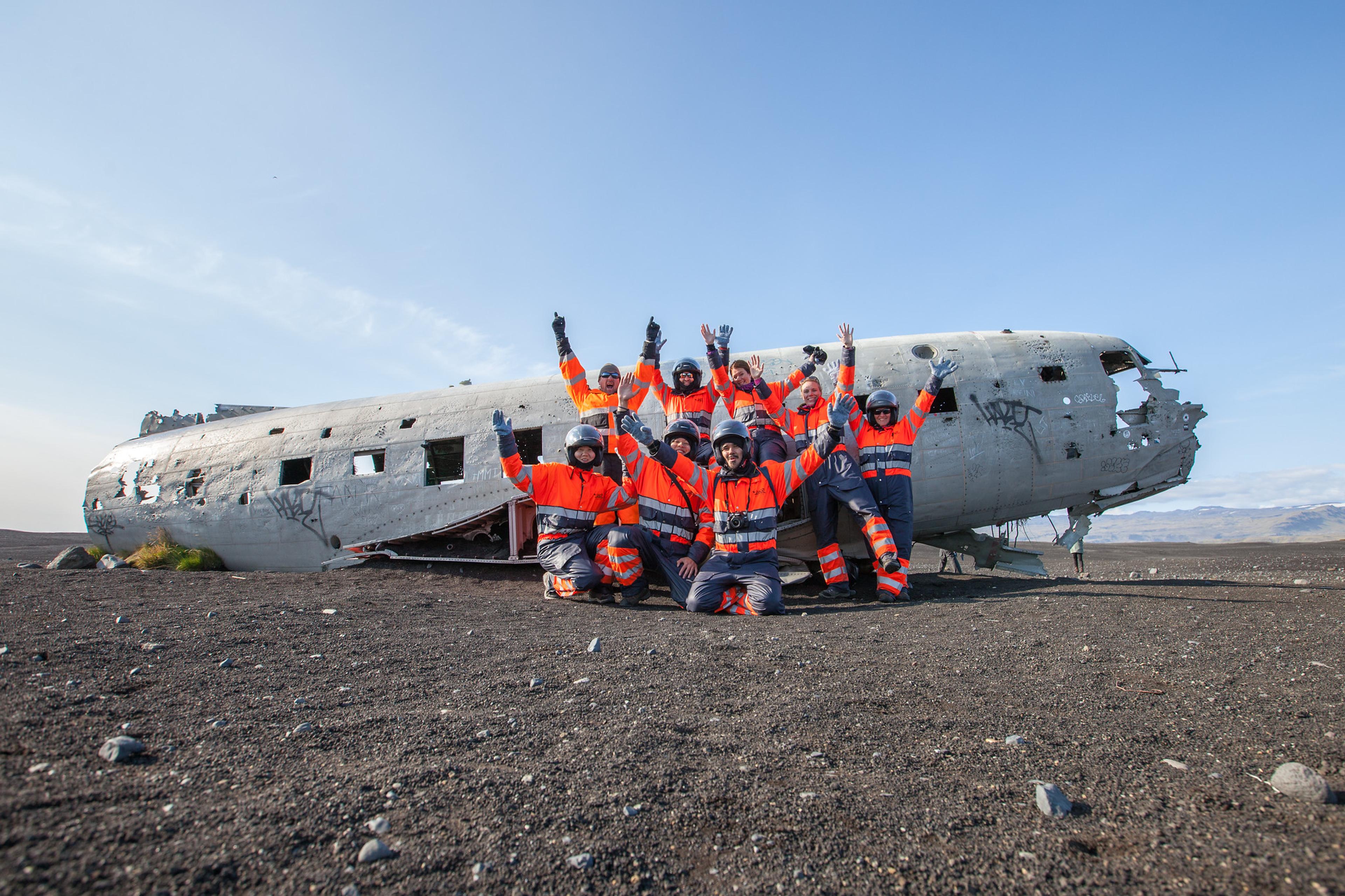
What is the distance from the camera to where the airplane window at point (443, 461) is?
10.7 meters

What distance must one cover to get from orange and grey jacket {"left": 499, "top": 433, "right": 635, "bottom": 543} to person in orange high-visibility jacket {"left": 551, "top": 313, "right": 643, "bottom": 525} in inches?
21.9

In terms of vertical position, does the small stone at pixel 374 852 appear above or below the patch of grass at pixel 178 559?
below

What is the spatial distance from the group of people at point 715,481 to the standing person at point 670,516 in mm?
17

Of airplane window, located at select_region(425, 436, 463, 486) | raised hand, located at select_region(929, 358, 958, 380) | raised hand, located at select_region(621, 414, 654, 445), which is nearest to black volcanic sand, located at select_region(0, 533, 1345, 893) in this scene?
raised hand, located at select_region(621, 414, 654, 445)

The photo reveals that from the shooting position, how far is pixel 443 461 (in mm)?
11141

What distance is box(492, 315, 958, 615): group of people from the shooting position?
7117 millimetres

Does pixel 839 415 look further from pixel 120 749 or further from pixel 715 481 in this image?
pixel 120 749

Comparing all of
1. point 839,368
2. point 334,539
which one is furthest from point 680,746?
point 334,539

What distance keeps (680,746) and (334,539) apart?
32.3 feet

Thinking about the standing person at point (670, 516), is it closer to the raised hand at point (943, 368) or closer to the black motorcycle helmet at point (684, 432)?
the black motorcycle helmet at point (684, 432)

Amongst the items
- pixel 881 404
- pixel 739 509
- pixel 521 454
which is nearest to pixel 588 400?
pixel 521 454

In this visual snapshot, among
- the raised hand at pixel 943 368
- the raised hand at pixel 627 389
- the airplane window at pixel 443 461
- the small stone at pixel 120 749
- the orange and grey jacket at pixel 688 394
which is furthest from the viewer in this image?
the airplane window at pixel 443 461

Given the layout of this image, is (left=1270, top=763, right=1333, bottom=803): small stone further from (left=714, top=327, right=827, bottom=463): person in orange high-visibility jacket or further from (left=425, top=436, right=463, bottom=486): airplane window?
(left=425, top=436, right=463, bottom=486): airplane window

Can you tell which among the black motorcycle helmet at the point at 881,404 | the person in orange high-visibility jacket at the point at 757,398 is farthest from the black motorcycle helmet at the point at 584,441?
the black motorcycle helmet at the point at 881,404
